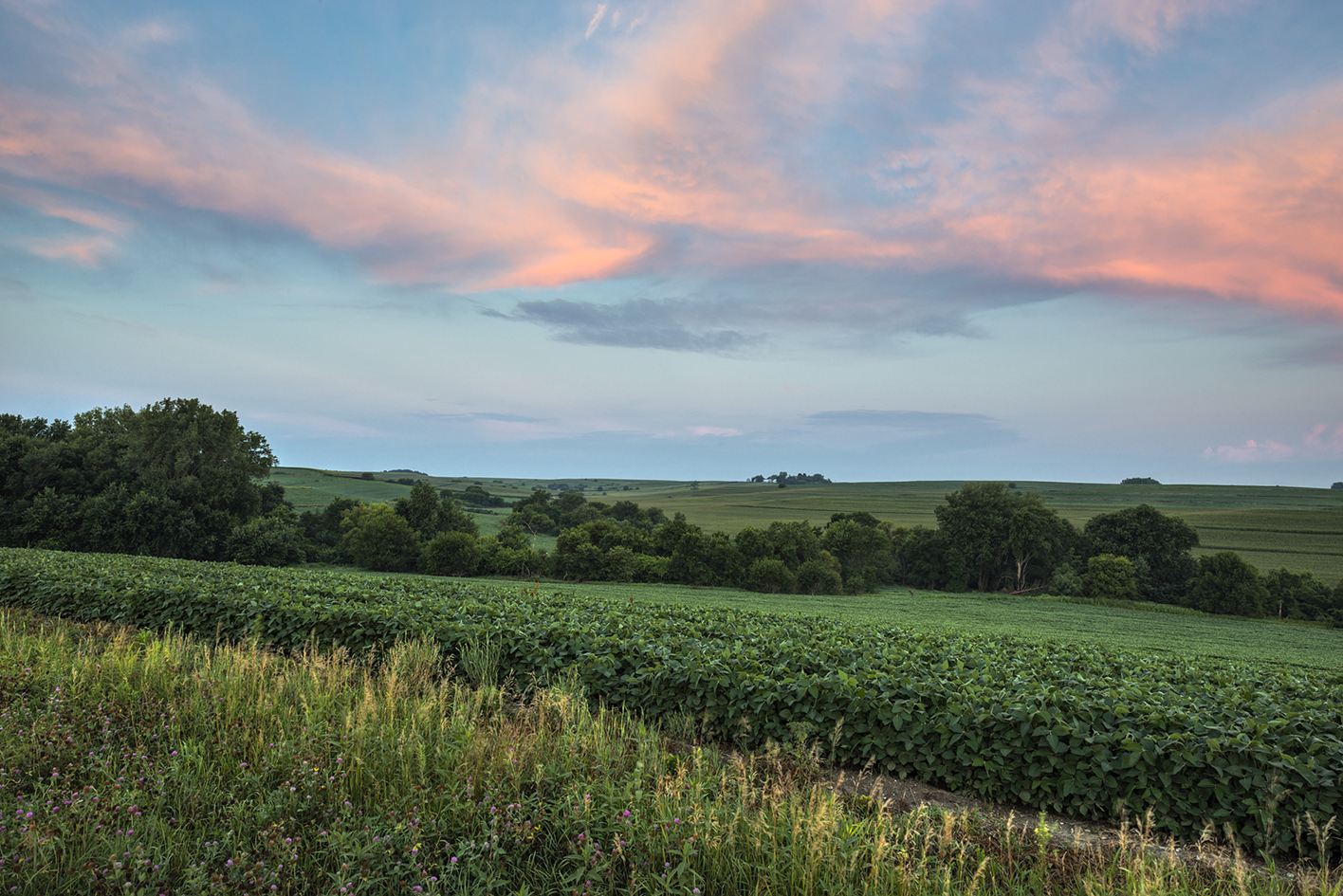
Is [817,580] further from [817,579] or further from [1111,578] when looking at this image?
[1111,578]

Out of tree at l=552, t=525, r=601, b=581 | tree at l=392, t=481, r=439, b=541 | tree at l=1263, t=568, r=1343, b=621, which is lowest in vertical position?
tree at l=1263, t=568, r=1343, b=621

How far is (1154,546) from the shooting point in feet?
194

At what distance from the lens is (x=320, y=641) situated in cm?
1000

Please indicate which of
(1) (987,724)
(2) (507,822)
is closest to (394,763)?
(2) (507,822)

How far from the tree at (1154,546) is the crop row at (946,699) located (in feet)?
192

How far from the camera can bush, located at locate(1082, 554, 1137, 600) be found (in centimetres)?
5197

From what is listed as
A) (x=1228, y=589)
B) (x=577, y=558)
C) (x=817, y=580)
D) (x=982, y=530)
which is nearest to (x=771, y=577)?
(x=817, y=580)

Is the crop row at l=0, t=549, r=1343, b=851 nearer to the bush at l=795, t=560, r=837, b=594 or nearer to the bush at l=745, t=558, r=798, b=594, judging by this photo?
the bush at l=745, t=558, r=798, b=594

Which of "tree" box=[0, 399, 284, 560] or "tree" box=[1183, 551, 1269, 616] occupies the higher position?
"tree" box=[0, 399, 284, 560]

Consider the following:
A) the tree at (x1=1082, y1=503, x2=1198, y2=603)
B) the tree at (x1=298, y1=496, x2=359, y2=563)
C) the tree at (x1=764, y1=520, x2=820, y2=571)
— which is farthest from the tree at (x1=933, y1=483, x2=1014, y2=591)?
the tree at (x1=298, y1=496, x2=359, y2=563)

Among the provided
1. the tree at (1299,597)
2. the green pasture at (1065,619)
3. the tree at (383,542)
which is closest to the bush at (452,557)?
the tree at (383,542)

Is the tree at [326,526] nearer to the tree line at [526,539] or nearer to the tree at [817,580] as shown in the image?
the tree line at [526,539]

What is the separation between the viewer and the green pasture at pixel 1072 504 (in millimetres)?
75062

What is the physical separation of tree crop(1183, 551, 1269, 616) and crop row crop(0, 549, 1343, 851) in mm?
52972
